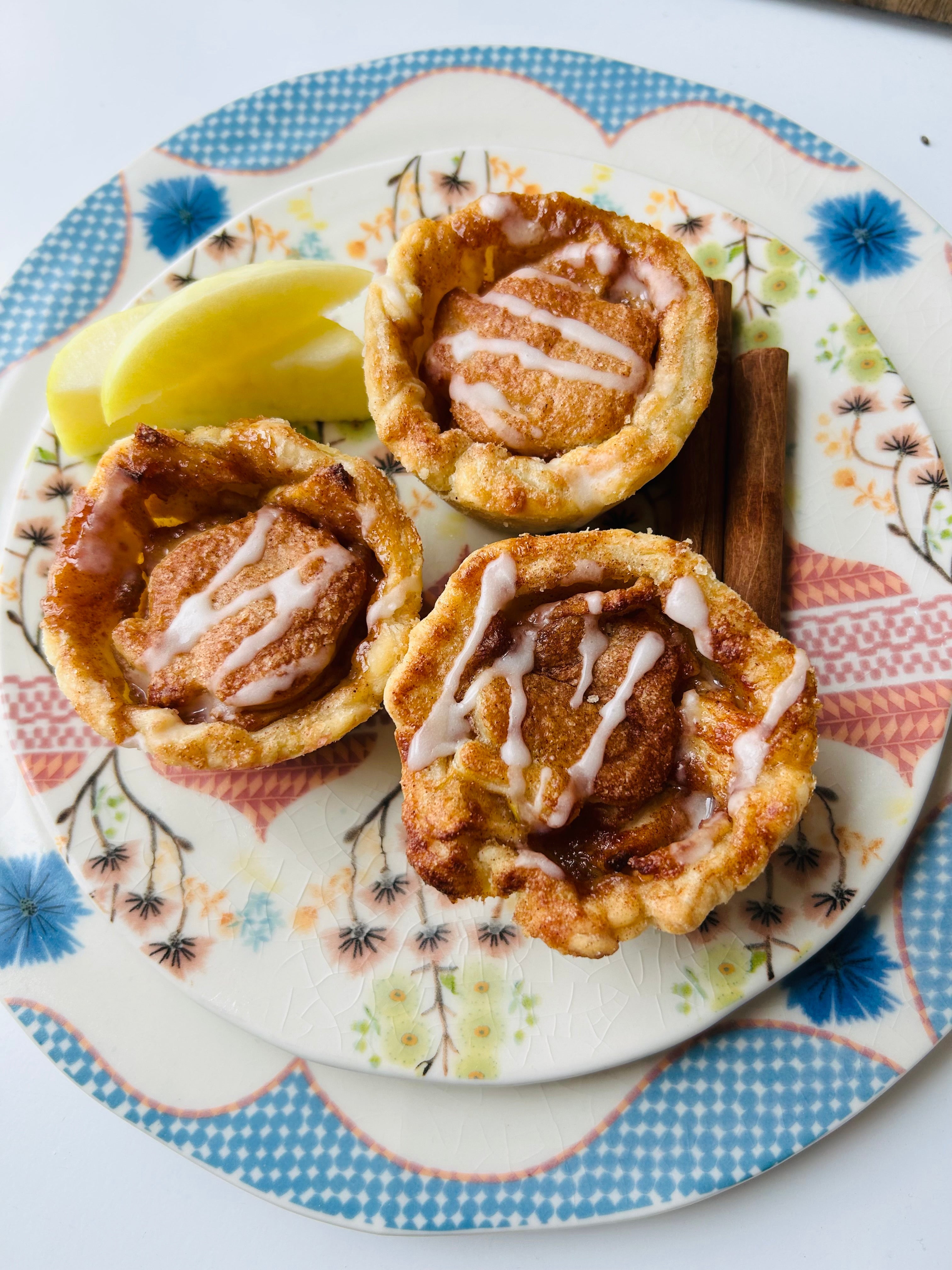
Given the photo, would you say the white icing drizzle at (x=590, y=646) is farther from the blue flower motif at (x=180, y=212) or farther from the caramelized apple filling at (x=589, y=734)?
the blue flower motif at (x=180, y=212)

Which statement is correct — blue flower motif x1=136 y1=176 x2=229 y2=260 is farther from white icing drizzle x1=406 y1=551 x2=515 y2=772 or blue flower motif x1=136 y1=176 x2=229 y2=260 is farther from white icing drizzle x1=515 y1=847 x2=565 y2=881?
white icing drizzle x1=515 y1=847 x2=565 y2=881

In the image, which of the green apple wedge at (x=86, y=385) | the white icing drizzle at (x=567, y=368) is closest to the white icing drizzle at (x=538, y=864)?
the white icing drizzle at (x=567, y=368)

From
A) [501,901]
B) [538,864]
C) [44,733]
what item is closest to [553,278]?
[538,864]

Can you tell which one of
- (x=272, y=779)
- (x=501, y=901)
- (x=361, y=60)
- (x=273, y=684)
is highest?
(x=361, y=60)

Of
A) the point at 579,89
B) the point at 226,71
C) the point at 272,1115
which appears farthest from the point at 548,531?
the point at 226,71

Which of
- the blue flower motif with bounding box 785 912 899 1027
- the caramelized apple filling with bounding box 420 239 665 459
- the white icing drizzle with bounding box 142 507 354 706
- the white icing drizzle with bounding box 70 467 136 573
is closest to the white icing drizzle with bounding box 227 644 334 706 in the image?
the white icing drizzle with bounding box 142 507 354 706

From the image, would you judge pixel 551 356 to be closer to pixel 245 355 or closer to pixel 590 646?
pixel 590 646

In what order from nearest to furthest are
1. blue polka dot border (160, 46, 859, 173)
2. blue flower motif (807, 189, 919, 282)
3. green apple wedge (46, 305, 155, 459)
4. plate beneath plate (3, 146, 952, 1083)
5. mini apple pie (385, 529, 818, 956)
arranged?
mini apple pie (385, 529, 818, 956)
plate beneath plate (3, 146, 952, 1083)
green apple wedge (46, 305, 155, 459)
blue flower motif (807, 189, 919, 282)
blue polka dot border (160, 46, 859, 173)
